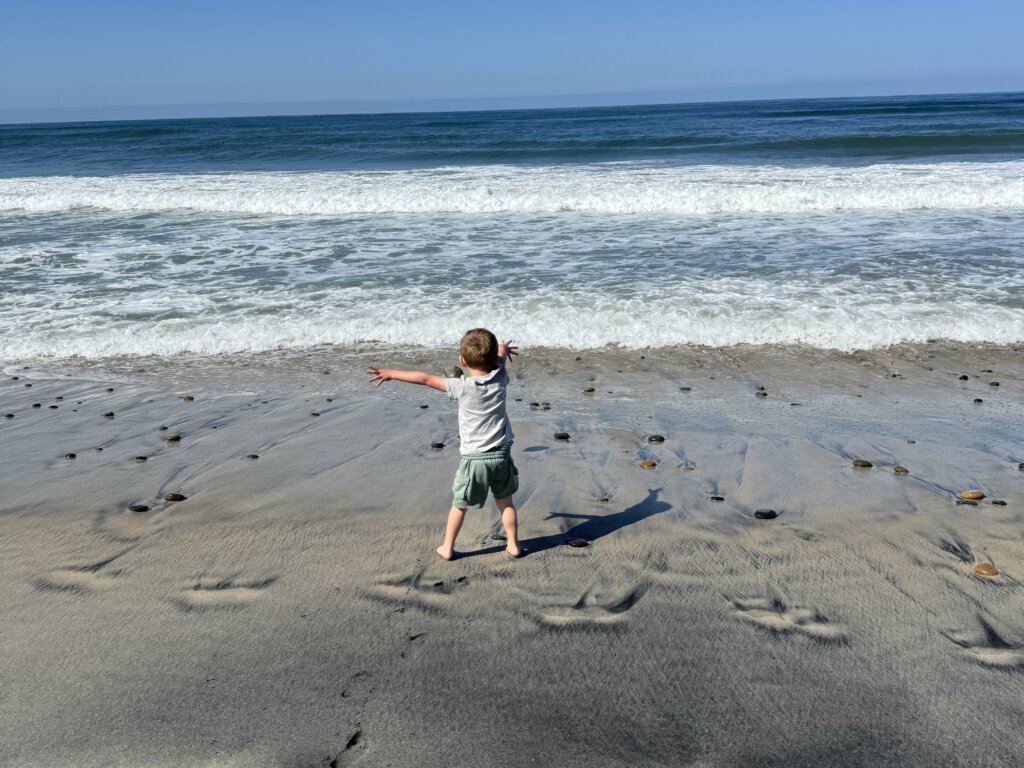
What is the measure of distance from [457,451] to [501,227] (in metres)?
9.38

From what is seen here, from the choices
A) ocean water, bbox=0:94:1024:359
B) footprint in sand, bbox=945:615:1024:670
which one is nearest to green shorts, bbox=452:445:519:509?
footprint in sand, bbox=945:615:1024:670

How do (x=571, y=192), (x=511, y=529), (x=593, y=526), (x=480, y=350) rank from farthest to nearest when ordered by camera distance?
(x=571, y=192), (x=593, y=526), (x=511, y=529), (x=480, y=350)

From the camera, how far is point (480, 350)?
4016 mm

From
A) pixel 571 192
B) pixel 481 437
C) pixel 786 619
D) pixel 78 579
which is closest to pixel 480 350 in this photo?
pixel 481 437

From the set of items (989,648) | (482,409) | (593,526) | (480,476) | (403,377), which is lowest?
(593,526)

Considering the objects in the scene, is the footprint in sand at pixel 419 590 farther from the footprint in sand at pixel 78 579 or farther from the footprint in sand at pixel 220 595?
the footprint in sand at pixel 78 579

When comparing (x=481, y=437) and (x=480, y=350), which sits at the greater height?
(x=480, y=350)

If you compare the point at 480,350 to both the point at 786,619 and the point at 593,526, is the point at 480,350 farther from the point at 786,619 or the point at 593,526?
the point at 786,619

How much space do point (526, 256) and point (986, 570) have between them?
344 inches

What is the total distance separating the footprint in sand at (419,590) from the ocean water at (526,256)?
479cm

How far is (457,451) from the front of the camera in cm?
561

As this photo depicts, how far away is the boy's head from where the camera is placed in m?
4.02

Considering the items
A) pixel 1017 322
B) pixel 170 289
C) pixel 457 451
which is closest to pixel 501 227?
pixel 170 289

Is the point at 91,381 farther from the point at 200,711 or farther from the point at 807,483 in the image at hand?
the point at 807,483
